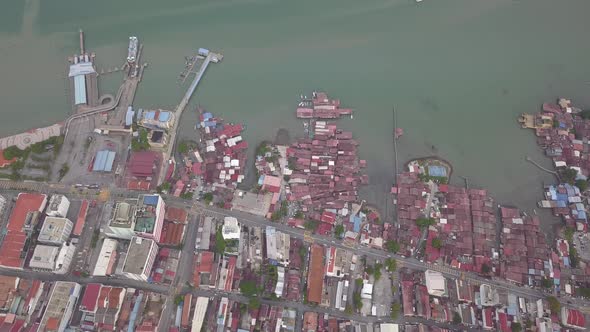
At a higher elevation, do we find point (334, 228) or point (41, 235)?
point (334, 228)

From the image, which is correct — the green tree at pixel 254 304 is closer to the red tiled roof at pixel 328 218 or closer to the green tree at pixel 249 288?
the green tree at pixel 249 288

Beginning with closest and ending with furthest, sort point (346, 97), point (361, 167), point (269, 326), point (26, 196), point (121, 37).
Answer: point (269, 326) < point (26, 196) < point (361, 167) < point (346, 97) < point (121, 37)

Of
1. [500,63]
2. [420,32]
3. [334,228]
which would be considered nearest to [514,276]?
[334,228]

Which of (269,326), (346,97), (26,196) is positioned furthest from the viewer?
(346,97)

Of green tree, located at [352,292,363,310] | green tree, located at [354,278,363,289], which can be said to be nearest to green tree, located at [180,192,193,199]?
green tree, located at [354,278,363,289]

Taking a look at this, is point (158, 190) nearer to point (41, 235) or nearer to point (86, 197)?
point (86, 197)
